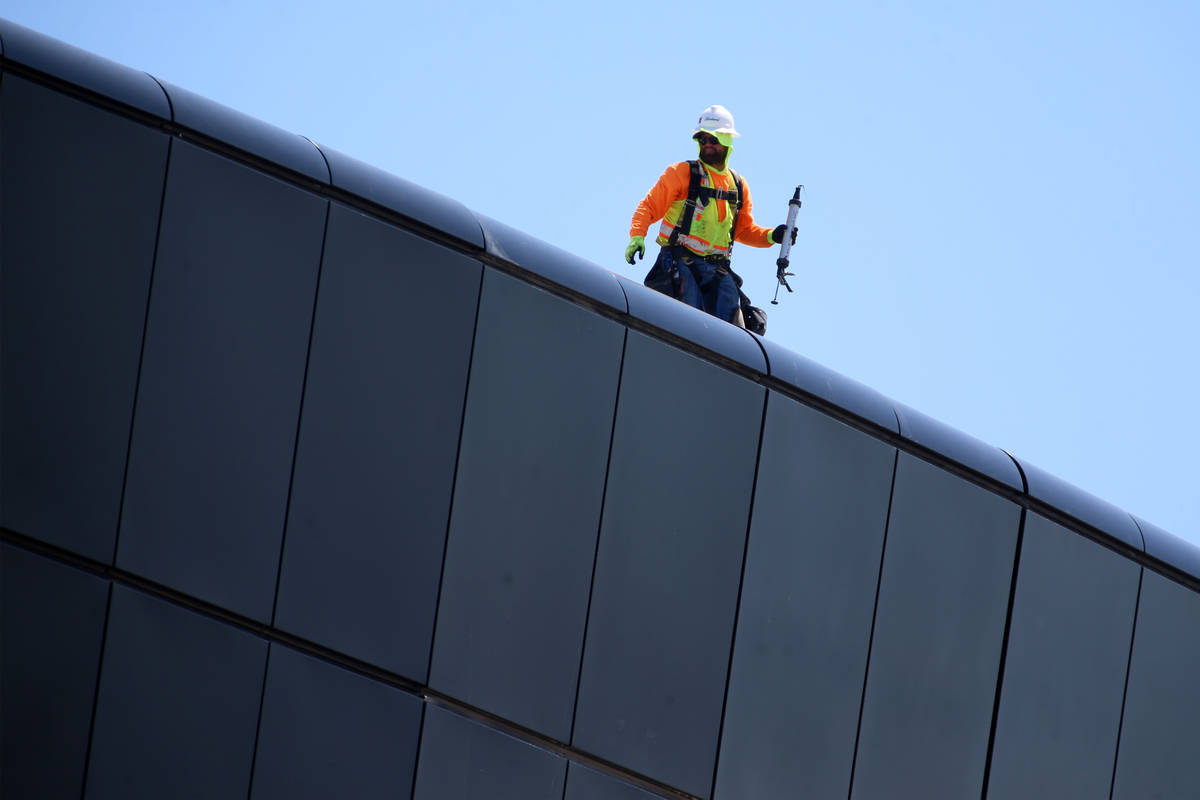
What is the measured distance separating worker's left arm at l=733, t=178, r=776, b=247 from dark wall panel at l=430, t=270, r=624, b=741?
4168 millimetres

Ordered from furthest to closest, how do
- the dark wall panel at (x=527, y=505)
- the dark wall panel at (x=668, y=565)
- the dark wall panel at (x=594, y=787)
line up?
1. the dark wall panel at (x=668, y=565)
2. the dark wall panel at (x=594, y=787)
3. the dark wall panel at (x=527, y=505)

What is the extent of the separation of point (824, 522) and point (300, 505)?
12.1 ft

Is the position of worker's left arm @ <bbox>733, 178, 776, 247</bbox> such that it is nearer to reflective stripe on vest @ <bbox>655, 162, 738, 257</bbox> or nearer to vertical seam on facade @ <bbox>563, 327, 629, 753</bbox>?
reflective stripe on vest @ <bbox>655, 162, 738, 257</bbox>

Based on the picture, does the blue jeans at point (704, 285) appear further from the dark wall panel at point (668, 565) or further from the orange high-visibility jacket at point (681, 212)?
the dark wall panel at point (668, 565)

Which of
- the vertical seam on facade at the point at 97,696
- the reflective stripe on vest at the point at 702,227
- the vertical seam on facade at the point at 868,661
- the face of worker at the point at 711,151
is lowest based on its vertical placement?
the vertical seam on facade at the point at 97,696

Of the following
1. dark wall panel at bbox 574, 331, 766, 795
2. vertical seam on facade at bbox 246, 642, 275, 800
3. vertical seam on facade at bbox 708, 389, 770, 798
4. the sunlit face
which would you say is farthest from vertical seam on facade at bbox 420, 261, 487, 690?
the sunlit face

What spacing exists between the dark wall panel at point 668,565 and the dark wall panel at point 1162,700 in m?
4.07

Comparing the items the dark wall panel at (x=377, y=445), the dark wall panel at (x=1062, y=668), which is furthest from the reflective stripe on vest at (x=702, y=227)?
the dark wall panel at (x=377, y=445)

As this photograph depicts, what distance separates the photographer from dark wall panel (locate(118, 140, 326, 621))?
7.31 metres

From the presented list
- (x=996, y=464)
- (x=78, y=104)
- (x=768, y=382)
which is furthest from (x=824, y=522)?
(x=78, y=104)

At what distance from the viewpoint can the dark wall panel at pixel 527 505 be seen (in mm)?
8141

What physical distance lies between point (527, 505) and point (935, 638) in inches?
138

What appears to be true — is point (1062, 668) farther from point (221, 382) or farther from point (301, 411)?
point (221, 382)

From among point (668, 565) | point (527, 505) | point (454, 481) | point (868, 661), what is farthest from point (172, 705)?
point (868, 661)
